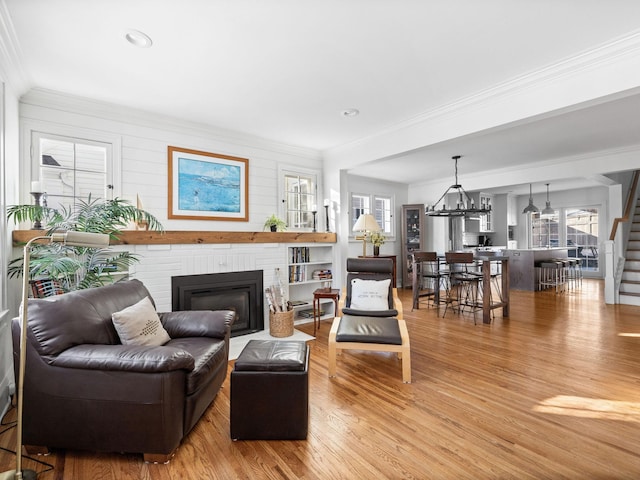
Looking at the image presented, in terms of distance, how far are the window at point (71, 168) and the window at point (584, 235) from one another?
11724 millimetres

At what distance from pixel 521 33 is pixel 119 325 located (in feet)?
11.2

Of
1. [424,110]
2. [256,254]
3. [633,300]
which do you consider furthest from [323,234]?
[633,300]

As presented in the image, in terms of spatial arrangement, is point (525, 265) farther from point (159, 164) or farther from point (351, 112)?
point (159, 164)

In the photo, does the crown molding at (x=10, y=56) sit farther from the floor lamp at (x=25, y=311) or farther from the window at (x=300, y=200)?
the window at (x=300, y=200)

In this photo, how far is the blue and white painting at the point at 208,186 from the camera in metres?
4.03

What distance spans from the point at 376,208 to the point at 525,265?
3.62 m

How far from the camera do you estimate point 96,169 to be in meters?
3.51

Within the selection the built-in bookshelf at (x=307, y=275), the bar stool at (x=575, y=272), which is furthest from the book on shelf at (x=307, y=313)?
the bar stool at (x=575, y=272)

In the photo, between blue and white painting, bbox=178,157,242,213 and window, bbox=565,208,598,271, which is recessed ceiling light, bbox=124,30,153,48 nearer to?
blue and white painting, bbox=178,157,242,213

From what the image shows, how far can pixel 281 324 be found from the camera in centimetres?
412

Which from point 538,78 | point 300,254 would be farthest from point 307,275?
point 538,78

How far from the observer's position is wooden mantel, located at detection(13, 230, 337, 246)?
9.47 feet

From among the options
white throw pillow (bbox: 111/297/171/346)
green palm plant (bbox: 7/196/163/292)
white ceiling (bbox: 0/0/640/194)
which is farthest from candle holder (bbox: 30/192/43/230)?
white throw pillow (bbox: 111/297/171/346)

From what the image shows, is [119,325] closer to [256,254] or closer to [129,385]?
[129,385]
